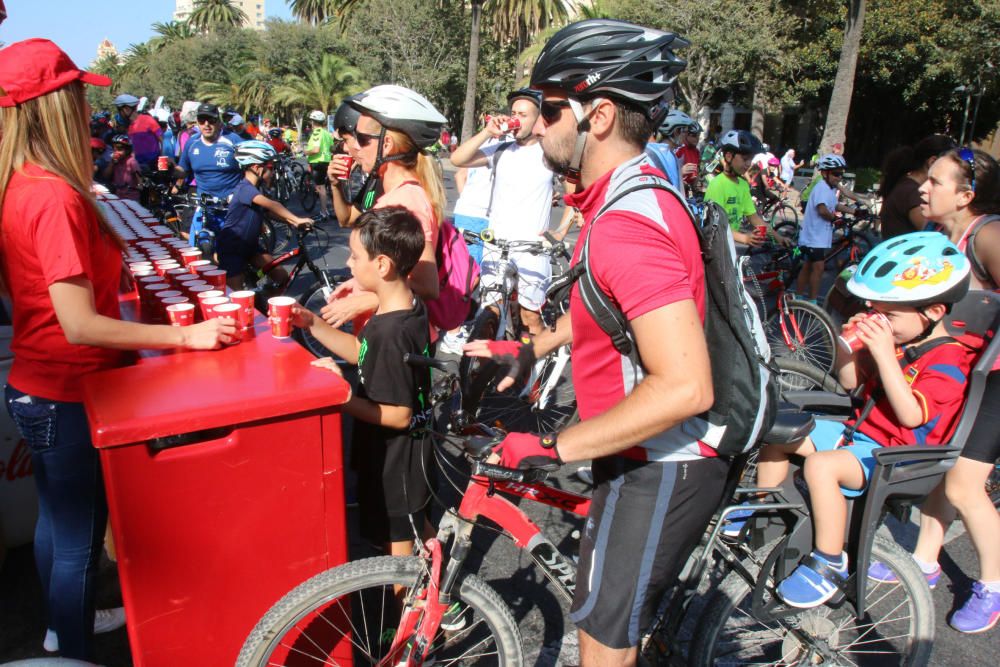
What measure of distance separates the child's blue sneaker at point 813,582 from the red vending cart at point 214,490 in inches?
57.5

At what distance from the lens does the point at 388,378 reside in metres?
2.42

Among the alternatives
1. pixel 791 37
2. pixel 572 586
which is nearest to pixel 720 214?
pixel 572 586

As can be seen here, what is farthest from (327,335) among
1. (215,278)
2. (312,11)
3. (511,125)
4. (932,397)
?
(312,11)

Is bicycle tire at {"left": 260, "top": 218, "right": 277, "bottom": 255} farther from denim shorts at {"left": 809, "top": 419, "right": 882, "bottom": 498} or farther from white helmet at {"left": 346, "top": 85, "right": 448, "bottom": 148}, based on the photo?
denim shorts at {"left": 809, "top": 419, "right": 882, "bottom": 498}

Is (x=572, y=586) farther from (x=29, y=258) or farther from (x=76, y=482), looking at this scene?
(x=29, y=258)

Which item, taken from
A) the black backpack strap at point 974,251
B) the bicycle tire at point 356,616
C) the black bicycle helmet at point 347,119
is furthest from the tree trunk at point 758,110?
the bicycle tire at point 356,616

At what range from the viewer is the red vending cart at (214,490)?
72.2 inches

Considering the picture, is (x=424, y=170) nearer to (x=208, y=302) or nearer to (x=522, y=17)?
(x=208, y=302)

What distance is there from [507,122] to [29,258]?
3574 millimetres

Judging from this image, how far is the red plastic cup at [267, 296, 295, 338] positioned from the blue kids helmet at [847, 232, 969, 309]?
2.08 meters

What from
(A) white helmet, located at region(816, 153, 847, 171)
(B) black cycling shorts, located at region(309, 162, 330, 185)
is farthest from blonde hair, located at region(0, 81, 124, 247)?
(B) black cycling shorts, located at region(309, 162, 330, 185)

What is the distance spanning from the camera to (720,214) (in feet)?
6.00

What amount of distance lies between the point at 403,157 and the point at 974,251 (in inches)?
109

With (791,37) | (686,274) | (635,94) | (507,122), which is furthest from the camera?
(791,37)
